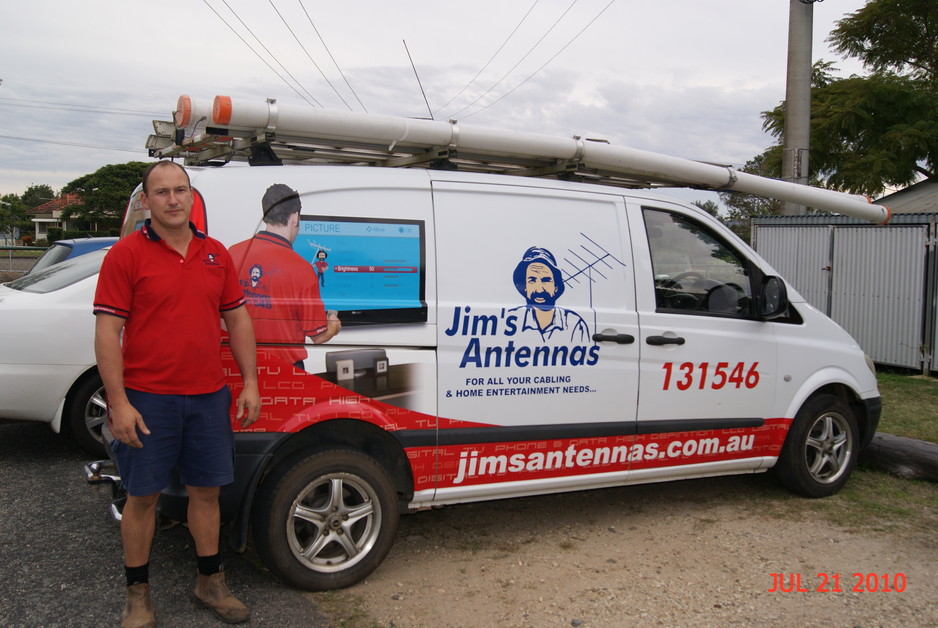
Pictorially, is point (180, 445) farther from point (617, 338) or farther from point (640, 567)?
point (640, 567)

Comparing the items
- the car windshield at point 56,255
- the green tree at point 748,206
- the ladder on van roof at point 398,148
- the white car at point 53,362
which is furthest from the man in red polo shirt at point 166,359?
the green tree at point 748,206

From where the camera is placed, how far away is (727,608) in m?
3.27

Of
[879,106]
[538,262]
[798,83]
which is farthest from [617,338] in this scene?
[879,106]

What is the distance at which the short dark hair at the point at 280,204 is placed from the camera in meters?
3.17

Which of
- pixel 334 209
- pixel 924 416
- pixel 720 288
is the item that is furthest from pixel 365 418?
pixel 924 416

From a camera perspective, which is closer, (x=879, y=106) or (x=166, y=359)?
(x=166, y=359)

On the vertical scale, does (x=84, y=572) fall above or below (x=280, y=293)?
below

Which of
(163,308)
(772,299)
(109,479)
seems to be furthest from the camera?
(772,299)

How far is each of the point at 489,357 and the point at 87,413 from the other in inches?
130

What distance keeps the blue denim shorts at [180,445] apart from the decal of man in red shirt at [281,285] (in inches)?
13.2

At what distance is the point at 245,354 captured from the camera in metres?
2.94

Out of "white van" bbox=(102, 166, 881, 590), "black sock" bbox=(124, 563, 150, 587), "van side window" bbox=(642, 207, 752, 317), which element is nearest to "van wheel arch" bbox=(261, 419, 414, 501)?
"white van" bbox=(102, 166, 881, 590)
